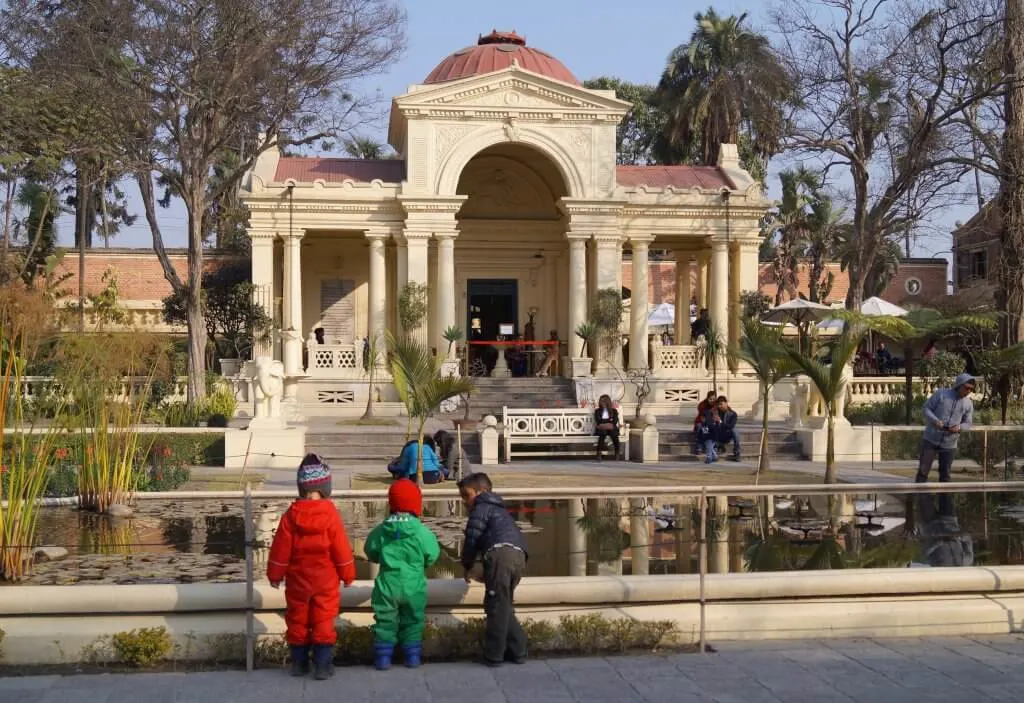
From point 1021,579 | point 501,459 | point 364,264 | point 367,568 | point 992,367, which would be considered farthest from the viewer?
point 364,264

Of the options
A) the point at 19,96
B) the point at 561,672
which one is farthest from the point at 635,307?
→ the point at 561,672

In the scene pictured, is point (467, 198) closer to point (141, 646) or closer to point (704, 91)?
point (704, 91)

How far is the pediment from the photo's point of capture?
27.5 m

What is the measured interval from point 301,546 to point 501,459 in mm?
12752

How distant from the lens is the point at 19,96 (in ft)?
88.4

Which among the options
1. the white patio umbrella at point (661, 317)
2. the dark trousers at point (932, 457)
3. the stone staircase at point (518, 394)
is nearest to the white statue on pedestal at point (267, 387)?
the stone staircase at point (518, 394)

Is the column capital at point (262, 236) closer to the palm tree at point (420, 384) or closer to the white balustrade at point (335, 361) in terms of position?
the white balustrade at point (335, 361)

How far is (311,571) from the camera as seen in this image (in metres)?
6.79

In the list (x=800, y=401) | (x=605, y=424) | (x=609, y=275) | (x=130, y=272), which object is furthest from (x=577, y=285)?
(x=130, y=272)

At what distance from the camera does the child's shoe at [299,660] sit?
268 inches

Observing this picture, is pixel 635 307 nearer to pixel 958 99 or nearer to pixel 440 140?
pixel 440 140

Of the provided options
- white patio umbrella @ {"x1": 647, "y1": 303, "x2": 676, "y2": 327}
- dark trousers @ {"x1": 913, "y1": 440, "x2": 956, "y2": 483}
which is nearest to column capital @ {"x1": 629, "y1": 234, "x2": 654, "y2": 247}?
white patio umbrella @ {"x1": 647, "y1": 303, "x2": 676, "y2": 327}

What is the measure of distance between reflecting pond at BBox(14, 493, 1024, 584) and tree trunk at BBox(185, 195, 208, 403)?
514 inches

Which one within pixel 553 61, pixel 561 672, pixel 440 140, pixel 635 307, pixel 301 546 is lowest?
pixel 561 672
